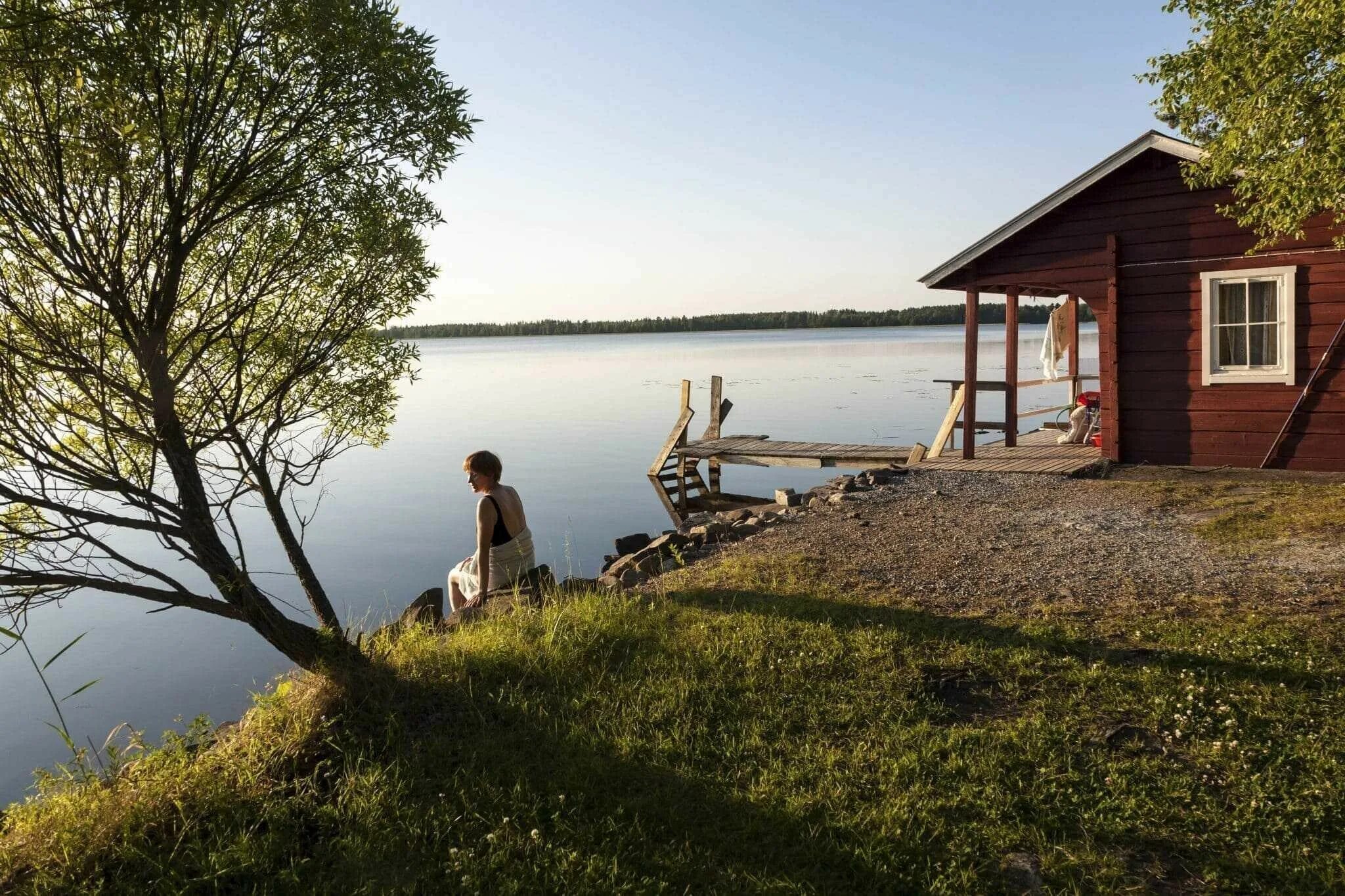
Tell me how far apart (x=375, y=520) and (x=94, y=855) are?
17.0 meters

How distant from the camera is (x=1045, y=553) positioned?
28.3 ft

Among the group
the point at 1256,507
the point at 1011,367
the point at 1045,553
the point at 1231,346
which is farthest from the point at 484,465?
the point at 1011,367

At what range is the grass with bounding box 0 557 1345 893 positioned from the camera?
3.90 meters

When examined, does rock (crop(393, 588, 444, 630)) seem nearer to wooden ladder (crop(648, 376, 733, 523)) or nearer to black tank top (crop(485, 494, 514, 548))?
black tank top (crop(485, 494, 514, 548))

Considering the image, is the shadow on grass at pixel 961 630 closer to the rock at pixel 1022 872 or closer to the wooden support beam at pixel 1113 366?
the rock at pixel 1022 872

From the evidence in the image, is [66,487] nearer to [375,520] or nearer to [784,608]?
[784,608]

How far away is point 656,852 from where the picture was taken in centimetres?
400

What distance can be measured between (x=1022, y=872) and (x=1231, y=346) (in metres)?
11.2

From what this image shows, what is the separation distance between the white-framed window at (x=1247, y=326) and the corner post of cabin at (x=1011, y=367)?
3.27 metres

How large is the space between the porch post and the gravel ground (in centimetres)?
696

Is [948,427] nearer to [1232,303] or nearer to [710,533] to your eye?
[1232,303]

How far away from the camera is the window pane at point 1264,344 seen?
12.2 metres

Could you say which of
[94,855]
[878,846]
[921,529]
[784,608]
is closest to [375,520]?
[921,529]

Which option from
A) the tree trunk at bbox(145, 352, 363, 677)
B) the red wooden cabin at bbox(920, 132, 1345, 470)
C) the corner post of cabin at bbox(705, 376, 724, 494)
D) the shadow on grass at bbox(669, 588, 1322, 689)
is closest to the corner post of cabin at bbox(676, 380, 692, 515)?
the corner post of cabin at bbox(705, 376, 724, 494)
